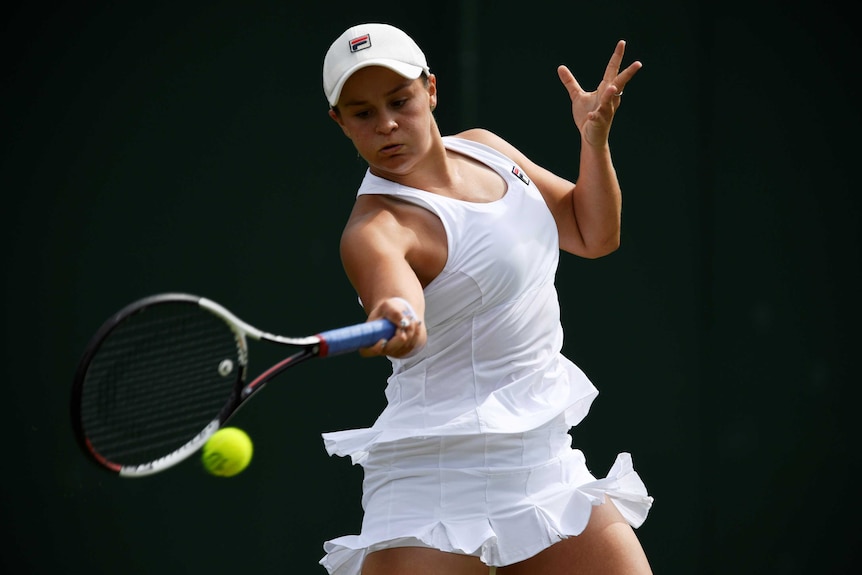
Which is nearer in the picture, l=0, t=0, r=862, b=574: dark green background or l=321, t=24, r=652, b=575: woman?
l=321, t=24, r=652, b=575: woman

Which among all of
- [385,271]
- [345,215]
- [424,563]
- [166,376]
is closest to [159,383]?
[166,376]

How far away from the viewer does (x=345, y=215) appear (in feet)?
13.5

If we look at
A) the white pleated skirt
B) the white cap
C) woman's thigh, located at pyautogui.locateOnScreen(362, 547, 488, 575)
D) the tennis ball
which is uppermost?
the white cap

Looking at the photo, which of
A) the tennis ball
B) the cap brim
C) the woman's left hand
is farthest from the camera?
the woman's left hand

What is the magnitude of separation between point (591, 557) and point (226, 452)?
2.57ft

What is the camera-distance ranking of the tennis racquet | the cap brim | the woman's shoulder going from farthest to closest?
1. the woman's shoulder
2. the cap brim
3. the tennis racquet

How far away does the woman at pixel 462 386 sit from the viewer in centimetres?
266

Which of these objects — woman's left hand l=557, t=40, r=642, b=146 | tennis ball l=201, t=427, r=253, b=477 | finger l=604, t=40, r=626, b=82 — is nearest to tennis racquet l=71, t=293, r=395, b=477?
tennis ball l=201, t=427, r=253, b=477

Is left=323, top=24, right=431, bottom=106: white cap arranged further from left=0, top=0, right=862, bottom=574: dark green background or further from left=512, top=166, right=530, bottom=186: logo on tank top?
left=0, top=0, right=862, bottom=574: dark green background

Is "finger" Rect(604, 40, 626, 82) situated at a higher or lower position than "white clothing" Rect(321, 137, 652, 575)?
higher

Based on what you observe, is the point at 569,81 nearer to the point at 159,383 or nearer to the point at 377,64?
the point at 377,64

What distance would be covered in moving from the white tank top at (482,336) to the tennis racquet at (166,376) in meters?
0.44

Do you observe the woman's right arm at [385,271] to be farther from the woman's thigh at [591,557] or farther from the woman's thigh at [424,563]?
the woman's thigh at [591,557]

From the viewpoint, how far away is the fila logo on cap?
262 cm
